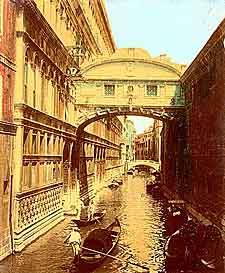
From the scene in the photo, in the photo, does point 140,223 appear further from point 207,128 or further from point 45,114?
point 45,114

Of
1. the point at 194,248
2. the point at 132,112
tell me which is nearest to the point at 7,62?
the point at 194,248

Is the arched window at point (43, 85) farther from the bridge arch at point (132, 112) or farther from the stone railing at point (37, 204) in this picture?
the bridge arch at point (132, 112)

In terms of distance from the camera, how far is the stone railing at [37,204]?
15.4 meters

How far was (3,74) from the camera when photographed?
13672 mm

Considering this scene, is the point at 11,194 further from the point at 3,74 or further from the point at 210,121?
the point at 210,121

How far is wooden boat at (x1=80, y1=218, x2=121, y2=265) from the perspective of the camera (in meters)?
13.5

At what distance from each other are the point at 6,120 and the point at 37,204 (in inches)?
183

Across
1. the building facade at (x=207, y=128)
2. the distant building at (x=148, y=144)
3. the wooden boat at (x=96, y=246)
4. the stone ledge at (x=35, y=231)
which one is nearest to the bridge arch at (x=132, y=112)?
the building facade at (x=207, y=128)

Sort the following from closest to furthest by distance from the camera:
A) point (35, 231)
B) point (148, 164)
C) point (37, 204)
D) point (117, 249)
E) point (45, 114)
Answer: point (117, 249) → point (35, 231) → point (37, 204) → point (45, 114) → point (148, 164)

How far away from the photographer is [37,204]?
17.7 metres

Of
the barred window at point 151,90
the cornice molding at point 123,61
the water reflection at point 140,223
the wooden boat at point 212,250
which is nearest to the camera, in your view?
the wooden boat at point 212,250

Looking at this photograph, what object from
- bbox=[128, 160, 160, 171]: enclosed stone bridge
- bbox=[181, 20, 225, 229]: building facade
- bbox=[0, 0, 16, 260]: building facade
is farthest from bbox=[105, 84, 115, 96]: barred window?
bbox=[128, 160, 160, 171]: enclosed stone bridge

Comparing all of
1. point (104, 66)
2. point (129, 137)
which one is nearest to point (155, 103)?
point (104, 66)

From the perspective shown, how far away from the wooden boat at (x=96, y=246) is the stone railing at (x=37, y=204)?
2222mm
